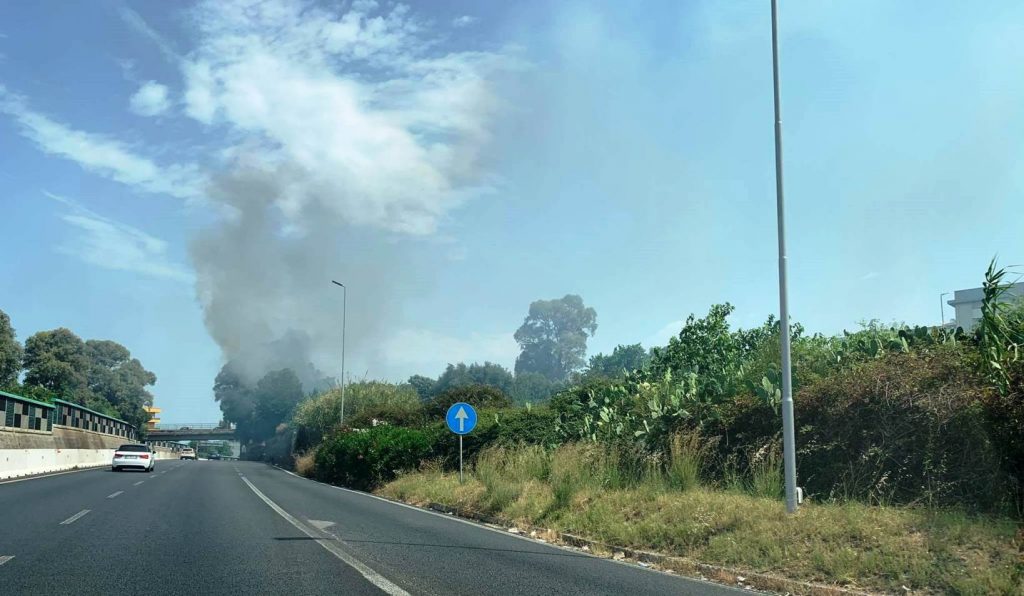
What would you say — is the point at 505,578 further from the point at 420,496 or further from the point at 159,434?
the point at 159,434

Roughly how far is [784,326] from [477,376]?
113 m

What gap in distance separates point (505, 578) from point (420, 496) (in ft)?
48.5

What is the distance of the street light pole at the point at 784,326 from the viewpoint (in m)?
11.7

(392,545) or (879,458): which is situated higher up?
(879,458)

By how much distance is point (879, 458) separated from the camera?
12.9 meters

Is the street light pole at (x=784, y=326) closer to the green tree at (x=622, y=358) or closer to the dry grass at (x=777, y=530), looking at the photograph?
the dry grass at (x=777, y=530)

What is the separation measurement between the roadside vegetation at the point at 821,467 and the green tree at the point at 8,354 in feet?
213

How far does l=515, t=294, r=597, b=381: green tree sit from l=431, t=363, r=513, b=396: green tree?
166 ft

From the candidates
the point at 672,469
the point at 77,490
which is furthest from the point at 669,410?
the point at 77,490

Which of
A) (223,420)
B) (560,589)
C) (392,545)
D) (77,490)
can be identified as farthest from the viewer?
(223,420)

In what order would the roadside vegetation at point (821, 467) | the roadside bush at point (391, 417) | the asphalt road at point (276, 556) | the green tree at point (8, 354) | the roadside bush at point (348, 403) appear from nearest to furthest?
the asphalt road at point (276, 556)
the roadside vegetation at point (821, 467)
the roadside bush at point (391, 417)
the roadside bush at point (348, 403)
the green tree at point (8, 354)

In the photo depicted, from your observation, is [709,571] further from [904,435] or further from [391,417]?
[391,417]

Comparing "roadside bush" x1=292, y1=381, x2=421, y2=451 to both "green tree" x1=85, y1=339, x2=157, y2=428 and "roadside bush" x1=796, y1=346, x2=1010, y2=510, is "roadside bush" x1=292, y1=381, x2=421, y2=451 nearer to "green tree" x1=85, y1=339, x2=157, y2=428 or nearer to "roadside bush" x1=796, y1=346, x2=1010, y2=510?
"roadside bush" x1=796, y1=346, x2=1010, y2=510

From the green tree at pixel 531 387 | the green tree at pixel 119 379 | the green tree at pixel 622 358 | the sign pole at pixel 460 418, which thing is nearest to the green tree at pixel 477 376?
the green tree at pixel 531 387
